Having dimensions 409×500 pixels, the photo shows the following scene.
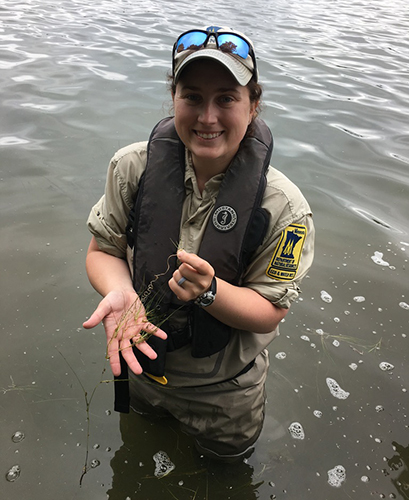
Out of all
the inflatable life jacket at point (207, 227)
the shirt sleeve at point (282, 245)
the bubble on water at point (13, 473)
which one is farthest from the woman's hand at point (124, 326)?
the bubble on water at point (13, 473)

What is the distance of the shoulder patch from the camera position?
7.49 ft

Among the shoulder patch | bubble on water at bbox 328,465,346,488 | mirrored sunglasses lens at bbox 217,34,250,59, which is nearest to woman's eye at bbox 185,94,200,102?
mirrored sunglasses lens at bbox 217,34,250,59

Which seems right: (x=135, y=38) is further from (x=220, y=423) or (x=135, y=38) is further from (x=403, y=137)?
(x=220, y=423)

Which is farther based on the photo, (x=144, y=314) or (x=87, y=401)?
(x=87, y=401)

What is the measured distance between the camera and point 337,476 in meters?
3.03

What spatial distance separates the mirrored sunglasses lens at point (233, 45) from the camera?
6.89 ft

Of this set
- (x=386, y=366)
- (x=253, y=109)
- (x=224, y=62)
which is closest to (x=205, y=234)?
(x=253, y=109)

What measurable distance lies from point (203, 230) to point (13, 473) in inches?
78.3

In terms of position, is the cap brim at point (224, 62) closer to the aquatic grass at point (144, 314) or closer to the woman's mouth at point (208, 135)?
the woman's mouth at point (208, 135)

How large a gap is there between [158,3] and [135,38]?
5.34 meters

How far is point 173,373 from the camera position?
8.50 ft

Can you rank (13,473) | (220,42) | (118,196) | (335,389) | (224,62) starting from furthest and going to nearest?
(335,389) < (13,473) < (118,196) < (220,42) < (224,62)

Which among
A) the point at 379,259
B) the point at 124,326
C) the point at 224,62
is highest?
the point at 224,62

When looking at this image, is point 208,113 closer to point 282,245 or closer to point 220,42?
point 220,42
